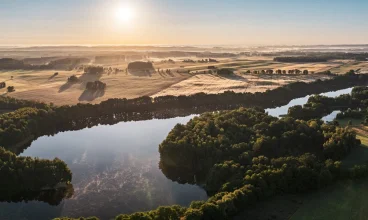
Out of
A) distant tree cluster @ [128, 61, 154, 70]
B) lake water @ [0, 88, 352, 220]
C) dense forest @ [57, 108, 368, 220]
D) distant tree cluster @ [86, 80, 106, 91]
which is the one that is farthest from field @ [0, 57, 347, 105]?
dense forest @ [57, 108, 368, 220]

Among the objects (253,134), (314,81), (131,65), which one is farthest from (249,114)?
(131,65)

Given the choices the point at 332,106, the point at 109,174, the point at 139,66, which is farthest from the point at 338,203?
the point at 139,66

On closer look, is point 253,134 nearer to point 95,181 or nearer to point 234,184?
point 234,184

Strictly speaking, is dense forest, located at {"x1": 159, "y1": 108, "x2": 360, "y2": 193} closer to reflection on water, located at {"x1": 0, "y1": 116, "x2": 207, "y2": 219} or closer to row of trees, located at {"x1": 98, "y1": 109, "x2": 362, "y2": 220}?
row of trees, located at {"x1": 98, "y1": 109, "x2": 362, "y2": 220}

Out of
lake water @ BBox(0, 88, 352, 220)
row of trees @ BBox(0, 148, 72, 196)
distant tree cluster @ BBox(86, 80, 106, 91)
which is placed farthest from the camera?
distant tree cluster @ BBox(86, 80, 106, 91)

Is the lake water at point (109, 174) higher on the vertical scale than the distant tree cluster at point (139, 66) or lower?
lower

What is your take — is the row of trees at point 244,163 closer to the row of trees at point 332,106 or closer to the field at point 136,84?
the row of trees at point 332,106

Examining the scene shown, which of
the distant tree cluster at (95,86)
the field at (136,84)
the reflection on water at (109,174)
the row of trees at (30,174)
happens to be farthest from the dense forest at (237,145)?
the distant tree cluster at (95,86)

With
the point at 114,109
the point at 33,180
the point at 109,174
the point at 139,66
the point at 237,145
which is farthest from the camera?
the point at 139,66

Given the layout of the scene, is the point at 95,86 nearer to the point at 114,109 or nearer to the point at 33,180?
the point at 114,109

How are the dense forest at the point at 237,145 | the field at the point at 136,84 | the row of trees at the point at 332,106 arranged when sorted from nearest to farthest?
the dense forest at the point at 237,145 < the row of trees at the point at 332,106 < the field at the point at 136,84
